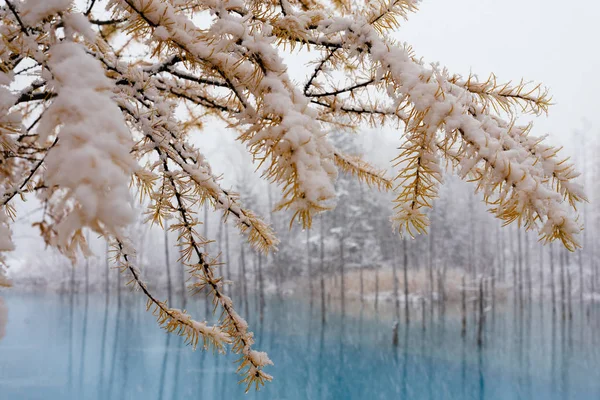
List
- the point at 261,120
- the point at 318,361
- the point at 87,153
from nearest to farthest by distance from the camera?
the point at 87,153
the point at 261,120
the point at 318,361

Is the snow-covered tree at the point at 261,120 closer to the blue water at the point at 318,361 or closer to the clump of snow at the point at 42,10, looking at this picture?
the clump of snow at the point at 42,10

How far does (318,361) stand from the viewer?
14156 millimetres

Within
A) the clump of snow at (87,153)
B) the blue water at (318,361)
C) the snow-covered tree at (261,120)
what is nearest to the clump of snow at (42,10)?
the snow-covered tree at (261,120)

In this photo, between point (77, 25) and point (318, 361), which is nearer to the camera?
point (77, 25)

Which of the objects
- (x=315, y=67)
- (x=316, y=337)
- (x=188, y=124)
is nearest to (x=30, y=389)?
(x=316, y=337)

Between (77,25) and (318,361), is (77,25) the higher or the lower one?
the higher one

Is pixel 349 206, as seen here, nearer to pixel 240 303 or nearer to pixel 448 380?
pixel 240 303

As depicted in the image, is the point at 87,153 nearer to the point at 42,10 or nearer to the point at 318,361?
the point at 42,10

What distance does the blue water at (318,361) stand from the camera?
36.4 ft

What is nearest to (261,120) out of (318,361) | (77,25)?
(77,25)

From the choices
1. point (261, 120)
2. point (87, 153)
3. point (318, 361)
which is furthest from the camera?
point (318, 361)

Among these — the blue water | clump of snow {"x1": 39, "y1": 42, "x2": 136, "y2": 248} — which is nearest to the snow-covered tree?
clump of snow {"x1": 39, "y1": 42, "x2": 136, "y2": 248}

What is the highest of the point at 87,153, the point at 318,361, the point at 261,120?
the point at 261,120

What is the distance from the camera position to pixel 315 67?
4.62ft
